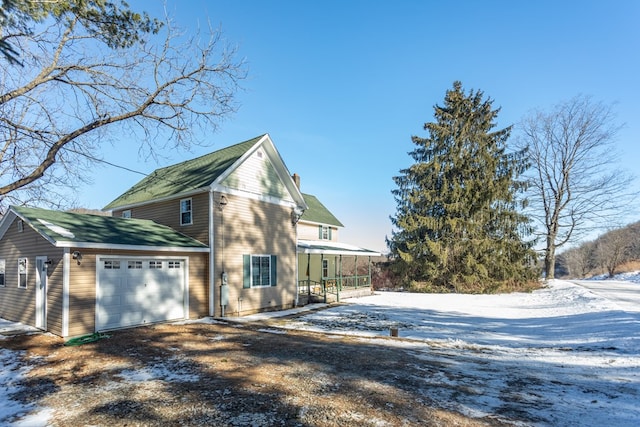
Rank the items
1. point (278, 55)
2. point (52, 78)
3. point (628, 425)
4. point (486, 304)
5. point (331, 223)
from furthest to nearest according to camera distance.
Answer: point (331, 223) → point (486, 304) → point (278, 55) → point (52, 78) → point (628, 425)

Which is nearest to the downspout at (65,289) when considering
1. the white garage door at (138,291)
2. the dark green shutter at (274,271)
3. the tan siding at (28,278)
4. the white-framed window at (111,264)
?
the tan siding at (28,278)

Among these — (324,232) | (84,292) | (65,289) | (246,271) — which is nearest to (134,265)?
(84,292)

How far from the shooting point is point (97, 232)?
10.7 meters

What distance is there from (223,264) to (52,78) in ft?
27.2

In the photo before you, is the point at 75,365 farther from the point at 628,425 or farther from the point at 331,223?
the point at 331,223

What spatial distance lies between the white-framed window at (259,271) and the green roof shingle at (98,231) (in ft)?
6.72

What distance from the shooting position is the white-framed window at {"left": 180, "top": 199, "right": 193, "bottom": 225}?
13586 mm

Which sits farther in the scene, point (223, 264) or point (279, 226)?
point (279, 226)

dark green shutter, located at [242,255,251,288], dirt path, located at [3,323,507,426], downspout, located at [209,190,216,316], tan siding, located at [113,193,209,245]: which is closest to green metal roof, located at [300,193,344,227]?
dark green shutter, located at [242,255,251,288]

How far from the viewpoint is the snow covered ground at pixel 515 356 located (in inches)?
192

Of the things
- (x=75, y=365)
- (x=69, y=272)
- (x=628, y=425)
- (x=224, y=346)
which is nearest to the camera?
(x=628, y=425)

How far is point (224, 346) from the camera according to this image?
853cm

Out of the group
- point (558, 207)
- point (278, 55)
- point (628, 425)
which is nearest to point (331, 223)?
point (278, 55)

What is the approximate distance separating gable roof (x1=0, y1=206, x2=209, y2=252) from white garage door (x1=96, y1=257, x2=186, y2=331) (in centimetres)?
61
